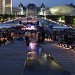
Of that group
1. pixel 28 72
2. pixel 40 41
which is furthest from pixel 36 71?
pixel 40 41

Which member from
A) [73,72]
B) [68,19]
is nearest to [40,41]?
[73,72]

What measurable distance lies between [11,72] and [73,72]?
188 cm

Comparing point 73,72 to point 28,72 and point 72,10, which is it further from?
point 72,10

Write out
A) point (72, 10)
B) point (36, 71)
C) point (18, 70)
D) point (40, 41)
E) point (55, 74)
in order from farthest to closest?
point (72, 10) < point (40, 41) < point (18, 70) < point (36, 71) < point (55, 74)

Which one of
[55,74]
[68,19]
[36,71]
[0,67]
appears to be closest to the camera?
[55,74]

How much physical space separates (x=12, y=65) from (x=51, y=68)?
8.12 ft

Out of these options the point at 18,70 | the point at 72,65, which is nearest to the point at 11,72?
the point at 18,70

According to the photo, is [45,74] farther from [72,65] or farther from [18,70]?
[72,65]

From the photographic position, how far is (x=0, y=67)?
46.9ft

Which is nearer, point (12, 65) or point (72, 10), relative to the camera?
point (12, 65)

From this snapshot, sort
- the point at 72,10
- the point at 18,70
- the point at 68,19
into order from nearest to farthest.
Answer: the point at 18,70
the point at 68,19
the point at 72,10

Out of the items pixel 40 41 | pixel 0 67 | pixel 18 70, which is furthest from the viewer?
pixel 40 41

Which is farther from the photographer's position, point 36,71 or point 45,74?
point 36,71

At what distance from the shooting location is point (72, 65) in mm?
14945
